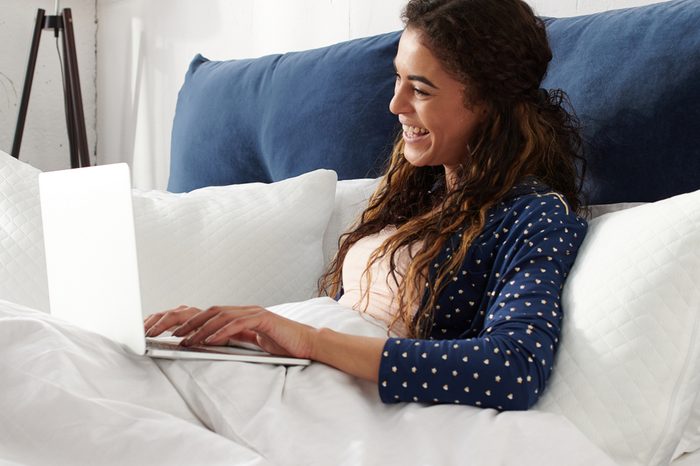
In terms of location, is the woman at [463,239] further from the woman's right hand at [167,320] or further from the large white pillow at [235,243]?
the large white pillow at [235,243]

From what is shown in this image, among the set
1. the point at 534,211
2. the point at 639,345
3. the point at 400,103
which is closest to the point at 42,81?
the point at 400,103

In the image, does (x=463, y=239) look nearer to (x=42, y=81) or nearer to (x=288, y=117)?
(x=288, y=117)

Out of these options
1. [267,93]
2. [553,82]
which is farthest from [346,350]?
[267,93]

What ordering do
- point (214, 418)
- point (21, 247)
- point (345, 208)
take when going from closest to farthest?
point (214, 418) → point (21, 247) → point (345, 208)

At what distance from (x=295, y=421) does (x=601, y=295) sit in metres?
0.38

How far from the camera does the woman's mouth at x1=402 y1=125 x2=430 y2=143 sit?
138cm

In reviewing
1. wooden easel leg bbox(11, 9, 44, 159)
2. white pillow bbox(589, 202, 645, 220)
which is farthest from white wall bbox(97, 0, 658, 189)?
white pillow bbox(589, 202, 645, 220)

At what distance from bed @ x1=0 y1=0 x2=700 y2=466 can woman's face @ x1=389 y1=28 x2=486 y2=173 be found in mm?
175

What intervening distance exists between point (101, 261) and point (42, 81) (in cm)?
231

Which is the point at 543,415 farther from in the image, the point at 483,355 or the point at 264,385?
the point at 264,385

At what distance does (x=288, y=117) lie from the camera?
1770mm

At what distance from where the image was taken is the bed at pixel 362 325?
899mm

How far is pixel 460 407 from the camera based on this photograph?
1.02m

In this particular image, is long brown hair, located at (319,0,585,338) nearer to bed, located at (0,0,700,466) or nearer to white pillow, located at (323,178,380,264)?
bed, located at (0,0,700,466)
